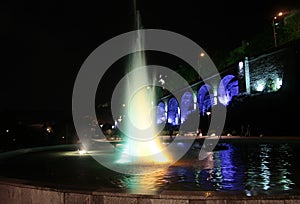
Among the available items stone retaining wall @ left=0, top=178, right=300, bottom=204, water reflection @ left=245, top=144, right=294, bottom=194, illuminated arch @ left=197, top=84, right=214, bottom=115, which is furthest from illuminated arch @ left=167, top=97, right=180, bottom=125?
stone retaining wall @ left=0, top=178, right=300, bottom=204

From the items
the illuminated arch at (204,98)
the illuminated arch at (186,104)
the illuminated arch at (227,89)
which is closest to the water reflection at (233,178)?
the illuminated arch at (227,89)

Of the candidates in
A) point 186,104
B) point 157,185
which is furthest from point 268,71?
point 157,185

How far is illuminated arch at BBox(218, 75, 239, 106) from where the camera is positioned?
5033cm

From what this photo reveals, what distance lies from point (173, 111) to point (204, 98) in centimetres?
1784

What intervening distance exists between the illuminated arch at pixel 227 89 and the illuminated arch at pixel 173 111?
22.7 meters

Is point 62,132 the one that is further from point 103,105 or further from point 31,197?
point 103,105

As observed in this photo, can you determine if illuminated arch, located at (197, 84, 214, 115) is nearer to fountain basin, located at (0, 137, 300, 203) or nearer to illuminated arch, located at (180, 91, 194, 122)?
illuminated arch, located at (180, 91, 194, 122)

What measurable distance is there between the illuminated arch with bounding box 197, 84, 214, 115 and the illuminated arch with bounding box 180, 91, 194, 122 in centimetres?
388

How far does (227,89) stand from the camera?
54281 mm

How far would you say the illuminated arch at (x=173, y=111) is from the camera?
79.6 metres


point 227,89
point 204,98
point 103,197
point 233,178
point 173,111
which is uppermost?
point 227,89

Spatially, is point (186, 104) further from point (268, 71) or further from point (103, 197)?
point (103, 197)

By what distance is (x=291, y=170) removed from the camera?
9414mm

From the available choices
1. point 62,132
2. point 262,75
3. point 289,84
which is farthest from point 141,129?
point 262,75
